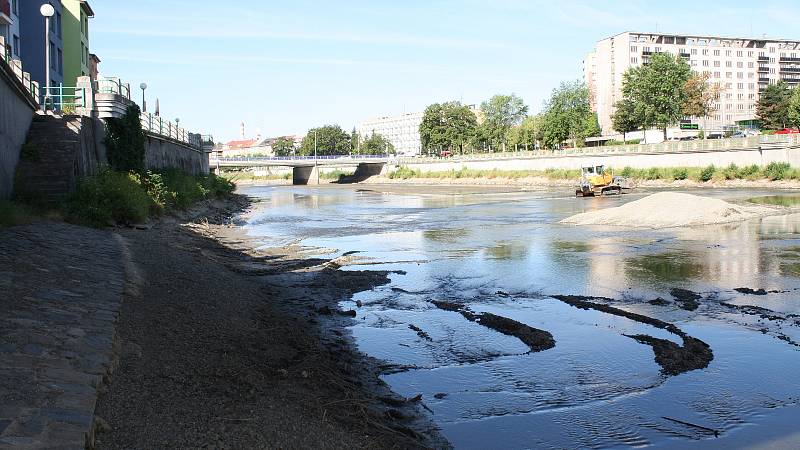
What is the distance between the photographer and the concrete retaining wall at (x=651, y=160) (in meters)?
73.0

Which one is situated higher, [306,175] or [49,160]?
[49,160]

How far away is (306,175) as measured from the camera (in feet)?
526

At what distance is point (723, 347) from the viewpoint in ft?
38.8

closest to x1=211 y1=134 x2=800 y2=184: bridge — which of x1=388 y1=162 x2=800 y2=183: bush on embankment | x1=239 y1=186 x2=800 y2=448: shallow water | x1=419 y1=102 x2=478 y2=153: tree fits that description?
x1=388 y1=162 x2=800 y2=183: bush on embankment

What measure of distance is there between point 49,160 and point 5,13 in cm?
2398

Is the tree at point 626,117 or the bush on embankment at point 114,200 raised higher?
the tree at point 626,117

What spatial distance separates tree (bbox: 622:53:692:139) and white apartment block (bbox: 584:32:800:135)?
261 ft

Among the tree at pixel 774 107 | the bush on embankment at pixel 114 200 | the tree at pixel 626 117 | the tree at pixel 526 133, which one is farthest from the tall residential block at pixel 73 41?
the tree at pixel 774 107

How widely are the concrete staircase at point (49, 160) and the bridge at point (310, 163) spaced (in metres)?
111

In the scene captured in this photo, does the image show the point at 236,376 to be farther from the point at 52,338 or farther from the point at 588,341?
the point at 588,341

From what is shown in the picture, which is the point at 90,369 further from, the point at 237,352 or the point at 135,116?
the point at 135,116

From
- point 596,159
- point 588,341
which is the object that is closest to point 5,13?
point 588,341

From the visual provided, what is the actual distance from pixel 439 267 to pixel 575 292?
5.88m

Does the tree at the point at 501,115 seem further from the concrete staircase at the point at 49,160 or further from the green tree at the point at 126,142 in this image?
the concrete staircase at the point at 49,160
